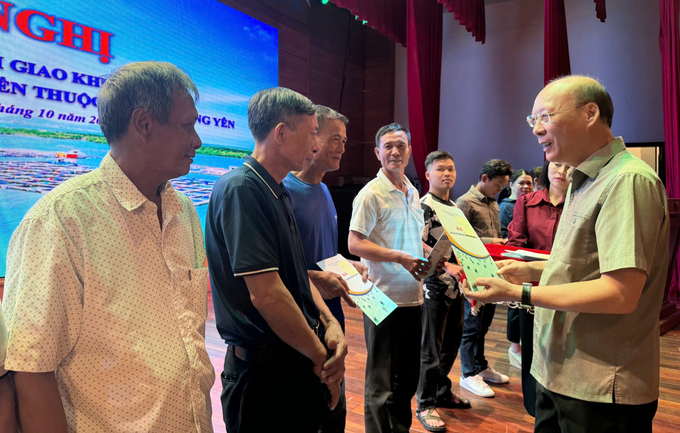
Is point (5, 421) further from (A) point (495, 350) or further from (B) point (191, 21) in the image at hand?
(B) point (191, 21)

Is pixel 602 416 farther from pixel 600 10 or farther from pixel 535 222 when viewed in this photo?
pixel 600 10

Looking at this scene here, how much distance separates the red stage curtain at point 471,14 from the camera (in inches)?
221

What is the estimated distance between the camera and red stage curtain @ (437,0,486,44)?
5.61 m

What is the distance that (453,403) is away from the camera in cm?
272

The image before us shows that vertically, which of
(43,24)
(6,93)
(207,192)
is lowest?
(207,192)

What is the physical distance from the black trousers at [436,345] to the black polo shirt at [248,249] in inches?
57.5

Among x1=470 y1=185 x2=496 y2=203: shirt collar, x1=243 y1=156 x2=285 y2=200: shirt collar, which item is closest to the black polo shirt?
x1=243 y1=156 x2=285 y2=200: shirt collar

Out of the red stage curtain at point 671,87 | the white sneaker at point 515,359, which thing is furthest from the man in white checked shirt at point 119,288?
the red stage curtain at point 671,87

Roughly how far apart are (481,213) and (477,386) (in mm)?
1192

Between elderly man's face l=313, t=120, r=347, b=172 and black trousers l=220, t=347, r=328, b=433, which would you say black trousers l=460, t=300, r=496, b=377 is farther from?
black trousers l=220, t=347, r=328, b=433

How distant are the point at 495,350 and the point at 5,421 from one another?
3597mm

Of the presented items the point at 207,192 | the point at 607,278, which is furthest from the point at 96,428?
the point at 207,192

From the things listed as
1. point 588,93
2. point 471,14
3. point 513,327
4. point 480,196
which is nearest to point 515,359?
point 513,327

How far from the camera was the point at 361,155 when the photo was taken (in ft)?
24.8
